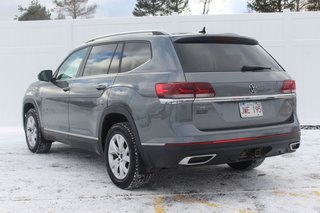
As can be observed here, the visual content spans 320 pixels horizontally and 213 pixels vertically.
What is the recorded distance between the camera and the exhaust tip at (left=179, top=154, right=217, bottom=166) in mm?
4246

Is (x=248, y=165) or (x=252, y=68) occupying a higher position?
(x=252, y=68)

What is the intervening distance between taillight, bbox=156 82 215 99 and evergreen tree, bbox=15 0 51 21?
144 feet

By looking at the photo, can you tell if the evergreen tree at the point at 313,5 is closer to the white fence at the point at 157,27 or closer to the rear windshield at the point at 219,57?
the white fence at the point at 157,27

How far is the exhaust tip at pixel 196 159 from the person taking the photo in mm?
4246

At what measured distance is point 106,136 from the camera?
5305mm

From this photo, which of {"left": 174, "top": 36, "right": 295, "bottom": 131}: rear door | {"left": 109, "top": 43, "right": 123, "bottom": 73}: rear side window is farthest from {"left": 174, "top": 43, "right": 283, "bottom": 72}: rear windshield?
{"left": 109, "top": 43, "right": 123, "bottom": 73}: rear side window

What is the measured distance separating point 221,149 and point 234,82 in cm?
67

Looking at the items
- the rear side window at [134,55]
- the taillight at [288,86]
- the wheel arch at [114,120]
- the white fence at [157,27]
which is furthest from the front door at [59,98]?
the white fence at [157,27]

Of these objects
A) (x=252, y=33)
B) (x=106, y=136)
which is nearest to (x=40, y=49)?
(x=252, y=33)

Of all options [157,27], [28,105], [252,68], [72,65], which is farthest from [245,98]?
[157,27]

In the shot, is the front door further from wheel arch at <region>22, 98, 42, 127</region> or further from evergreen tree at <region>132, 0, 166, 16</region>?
evergreen tree at <region>132, 0, 166, 16</region>

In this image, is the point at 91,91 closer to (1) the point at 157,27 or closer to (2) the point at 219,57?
(2) the point at 219,57

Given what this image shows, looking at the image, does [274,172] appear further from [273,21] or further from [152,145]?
[273,21]

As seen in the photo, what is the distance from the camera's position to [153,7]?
39812 millimetres
